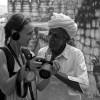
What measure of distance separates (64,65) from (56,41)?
211 mm

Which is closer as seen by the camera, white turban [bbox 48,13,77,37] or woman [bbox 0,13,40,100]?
woman [bbox 0,13,40,100]

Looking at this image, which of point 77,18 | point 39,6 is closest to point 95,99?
point 77,18

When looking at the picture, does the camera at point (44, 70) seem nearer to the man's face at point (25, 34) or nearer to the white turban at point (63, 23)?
the man's face at point (25, 34)

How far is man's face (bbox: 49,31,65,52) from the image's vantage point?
7.73 feet

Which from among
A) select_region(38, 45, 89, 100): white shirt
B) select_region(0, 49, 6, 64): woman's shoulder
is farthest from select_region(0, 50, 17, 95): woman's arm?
select_region(38, 45, 89, 100): white shirt

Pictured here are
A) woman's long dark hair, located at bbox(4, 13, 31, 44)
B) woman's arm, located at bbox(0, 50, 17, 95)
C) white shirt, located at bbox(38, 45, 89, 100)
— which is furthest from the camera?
white shirt, located at bbox(38, 45, 89, 100)

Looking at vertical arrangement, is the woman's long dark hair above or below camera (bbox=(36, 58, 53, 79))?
above

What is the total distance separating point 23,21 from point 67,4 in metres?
5.90

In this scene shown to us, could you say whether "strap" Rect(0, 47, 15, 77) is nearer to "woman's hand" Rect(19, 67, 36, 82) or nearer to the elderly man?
"woman's hand" Rect(19, 67, 36, 82)

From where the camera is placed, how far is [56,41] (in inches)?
93.2

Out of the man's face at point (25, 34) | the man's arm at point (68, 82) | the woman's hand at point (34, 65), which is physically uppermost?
the man's face at point (25, 34)

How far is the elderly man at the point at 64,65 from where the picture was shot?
7.37 ft

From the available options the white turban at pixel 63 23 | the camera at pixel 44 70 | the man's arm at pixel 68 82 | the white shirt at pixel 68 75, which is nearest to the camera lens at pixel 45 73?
the camera at pixel 44 70

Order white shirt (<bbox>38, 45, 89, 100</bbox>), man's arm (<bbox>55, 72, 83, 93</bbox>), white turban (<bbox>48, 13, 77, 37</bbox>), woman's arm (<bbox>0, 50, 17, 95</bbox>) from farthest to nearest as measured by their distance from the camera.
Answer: white turban (<bbox>48, 13, 77, 37</bbox>), white shirt (<bbox>38, 45, 89, 100</bbox>), man's arm (<bbox>55, 72, 83, 93</bbox>), woman's arm (<bbox>0, 50, 17, 95</bbox>)
